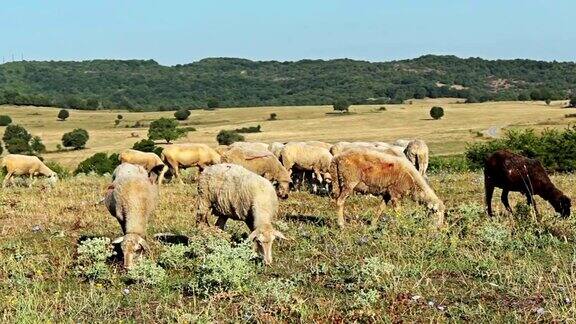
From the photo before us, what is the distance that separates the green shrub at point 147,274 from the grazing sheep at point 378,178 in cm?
551

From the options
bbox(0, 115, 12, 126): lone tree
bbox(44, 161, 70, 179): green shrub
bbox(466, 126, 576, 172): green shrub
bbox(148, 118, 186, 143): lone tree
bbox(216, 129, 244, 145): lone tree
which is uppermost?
bbox(466, 126, 576, 172): green shrub

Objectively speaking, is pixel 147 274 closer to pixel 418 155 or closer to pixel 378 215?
pixel 378 215

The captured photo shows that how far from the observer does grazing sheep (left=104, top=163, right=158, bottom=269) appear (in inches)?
383

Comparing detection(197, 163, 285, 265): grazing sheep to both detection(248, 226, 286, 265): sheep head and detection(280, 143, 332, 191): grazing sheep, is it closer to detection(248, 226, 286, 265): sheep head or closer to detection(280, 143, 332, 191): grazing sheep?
detection(248, 226, 286, 265): sheep head

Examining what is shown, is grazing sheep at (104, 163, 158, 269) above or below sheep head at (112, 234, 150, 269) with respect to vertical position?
above

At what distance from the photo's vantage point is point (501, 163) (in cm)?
1494

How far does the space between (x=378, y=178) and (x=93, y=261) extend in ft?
20.8

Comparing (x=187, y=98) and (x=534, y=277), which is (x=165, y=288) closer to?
(x=534, y=277)

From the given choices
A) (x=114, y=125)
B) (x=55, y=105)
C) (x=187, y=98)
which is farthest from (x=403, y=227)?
(x=187, y=98)

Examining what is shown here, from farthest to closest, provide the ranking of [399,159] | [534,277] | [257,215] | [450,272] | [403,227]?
[399,159] → [403,227] → [257,215] → [450,272] → [534,277]

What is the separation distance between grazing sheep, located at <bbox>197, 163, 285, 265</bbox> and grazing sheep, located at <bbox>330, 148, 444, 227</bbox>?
2765 millimetres

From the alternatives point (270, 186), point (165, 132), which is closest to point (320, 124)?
point (165, 132)

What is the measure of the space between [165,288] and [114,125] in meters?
98.8

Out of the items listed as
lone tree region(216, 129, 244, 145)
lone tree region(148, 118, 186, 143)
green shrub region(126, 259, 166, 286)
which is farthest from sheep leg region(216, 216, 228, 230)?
lone tree region(148, 118, 186, 143)
